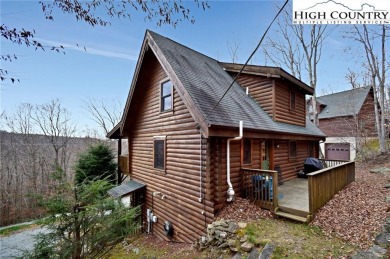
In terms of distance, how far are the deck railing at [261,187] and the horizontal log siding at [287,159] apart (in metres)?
2.96

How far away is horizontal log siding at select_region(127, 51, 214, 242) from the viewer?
22.2ft

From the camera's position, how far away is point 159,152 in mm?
8969

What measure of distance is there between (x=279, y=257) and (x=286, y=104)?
7740mm

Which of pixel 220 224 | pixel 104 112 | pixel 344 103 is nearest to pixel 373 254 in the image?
pixel 220 224

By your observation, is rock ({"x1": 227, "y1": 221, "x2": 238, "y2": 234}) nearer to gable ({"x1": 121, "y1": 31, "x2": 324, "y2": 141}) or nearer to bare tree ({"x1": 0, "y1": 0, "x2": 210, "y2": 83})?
gable ({"x1": 121, "y1": 31, "x2": 324, "y2": 141})

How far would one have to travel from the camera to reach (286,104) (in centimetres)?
1023

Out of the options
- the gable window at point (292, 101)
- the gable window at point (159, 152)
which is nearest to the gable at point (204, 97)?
the gable window at point (292, 101)

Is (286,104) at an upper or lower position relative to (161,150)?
upper

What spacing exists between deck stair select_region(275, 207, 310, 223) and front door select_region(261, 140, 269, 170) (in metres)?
2.58

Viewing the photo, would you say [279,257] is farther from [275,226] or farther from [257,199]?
[257,199]

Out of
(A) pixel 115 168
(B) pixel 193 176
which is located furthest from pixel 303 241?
(A) pixel 115 168

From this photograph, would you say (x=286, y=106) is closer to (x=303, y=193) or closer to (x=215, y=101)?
(x=303, y=193)

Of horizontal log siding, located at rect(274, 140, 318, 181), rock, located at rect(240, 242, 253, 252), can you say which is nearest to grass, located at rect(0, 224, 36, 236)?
rock, located at rect(240, 242, 253, 252)

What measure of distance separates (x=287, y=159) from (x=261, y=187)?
453 centimetres
